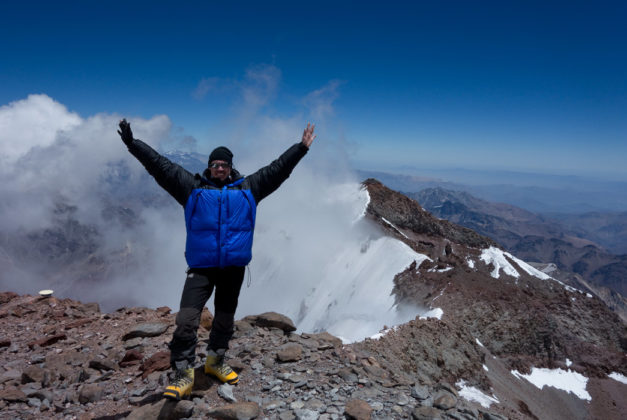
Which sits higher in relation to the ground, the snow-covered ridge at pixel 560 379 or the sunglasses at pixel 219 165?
the sunglasses at pixel 219 165

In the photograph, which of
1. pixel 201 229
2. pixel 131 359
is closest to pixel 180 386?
pixel 201 229

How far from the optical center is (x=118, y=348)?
27.8ft

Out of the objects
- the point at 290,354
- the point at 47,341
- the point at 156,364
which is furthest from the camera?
the point at 47,341

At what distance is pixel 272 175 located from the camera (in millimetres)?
5965

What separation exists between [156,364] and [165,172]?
14.5 ft

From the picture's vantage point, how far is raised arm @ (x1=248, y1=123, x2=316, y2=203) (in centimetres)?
586

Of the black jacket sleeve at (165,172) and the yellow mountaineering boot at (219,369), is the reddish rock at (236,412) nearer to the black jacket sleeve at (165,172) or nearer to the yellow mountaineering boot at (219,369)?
the yellow mountaineering boot at (219,369)

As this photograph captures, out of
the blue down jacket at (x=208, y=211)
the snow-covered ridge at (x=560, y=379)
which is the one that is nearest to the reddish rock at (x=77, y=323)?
the blue down jacket at (x=208, y=211)

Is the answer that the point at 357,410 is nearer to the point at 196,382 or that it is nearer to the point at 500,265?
the point at 196,382

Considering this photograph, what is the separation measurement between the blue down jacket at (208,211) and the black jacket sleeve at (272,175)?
0.93ft

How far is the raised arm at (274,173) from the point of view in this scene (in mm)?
5863

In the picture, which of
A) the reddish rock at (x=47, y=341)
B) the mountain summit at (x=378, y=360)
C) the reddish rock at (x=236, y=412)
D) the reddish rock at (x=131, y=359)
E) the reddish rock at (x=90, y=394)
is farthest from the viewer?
the reddish rock at (x=47, y=341)

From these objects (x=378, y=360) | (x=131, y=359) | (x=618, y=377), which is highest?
(x=131, y=359)

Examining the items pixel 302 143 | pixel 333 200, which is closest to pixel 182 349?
pixel 302 143
